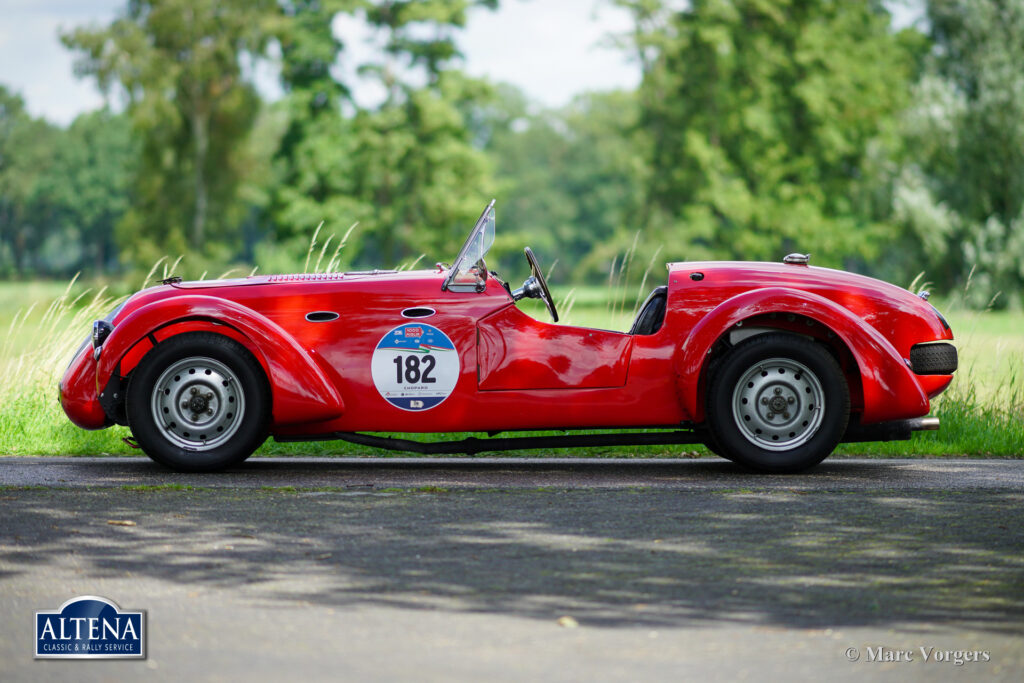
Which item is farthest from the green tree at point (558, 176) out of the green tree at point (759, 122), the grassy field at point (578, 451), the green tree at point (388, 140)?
the grassy field at point (578, 451)

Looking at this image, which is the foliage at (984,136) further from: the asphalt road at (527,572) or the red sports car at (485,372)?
the asphalt road at (527,572)

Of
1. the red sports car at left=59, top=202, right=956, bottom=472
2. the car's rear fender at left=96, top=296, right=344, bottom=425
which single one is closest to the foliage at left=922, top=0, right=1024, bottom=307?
the red sports car at left=59, top=202, right=956, bottom=472

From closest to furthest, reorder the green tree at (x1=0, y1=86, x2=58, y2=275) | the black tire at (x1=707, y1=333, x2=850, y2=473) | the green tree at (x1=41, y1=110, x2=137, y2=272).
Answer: the black tire at (x1=707, y1=333, x2=850, y2=473) → the green tree at (x1=0, y1=86, x2=58, y2=275) → the green tree at (x1=41, y1=110, x2=137, y2=272)

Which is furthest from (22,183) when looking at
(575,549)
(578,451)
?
(575,549)

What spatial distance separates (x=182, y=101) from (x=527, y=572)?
41551 millimetres

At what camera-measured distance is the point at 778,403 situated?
709 cm

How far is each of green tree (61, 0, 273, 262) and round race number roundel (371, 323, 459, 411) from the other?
3698 centimetres

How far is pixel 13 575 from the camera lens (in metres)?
4.56

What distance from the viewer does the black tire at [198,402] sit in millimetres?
7016

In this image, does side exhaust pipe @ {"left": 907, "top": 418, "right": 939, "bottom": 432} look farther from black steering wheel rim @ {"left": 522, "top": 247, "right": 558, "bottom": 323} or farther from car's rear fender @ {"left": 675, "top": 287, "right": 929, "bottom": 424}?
black steering wheel rim @ {"left": 522, "top": 247, "right": 558, "bottom": 323}

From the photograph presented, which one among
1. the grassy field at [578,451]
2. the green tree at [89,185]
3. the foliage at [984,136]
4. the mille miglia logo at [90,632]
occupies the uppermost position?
the green tree at [89,185]

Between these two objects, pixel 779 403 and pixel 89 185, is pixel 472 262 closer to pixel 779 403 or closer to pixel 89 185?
pixel 779 403

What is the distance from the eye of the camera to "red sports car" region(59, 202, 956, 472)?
7016 mm

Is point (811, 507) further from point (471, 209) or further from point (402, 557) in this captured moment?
point (471, 209)
